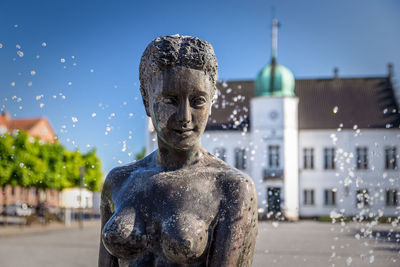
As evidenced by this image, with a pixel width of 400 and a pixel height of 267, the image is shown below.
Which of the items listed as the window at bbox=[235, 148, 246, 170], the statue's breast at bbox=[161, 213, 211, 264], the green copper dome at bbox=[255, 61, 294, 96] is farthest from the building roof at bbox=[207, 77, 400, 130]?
the statue's breast at bbox=[161, 213, 211, 264]

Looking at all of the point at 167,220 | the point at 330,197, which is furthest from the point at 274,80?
the point at 167,220

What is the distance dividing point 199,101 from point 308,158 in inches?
1935

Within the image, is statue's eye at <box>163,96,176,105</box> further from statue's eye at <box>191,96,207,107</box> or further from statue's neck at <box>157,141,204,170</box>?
statue's neck at <box>157,141,204,170</box>

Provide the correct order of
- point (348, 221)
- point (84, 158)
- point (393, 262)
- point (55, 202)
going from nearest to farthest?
1. point (393, 262)
2. point (348, 221)
3. point (84, 158)
4. point (55, 202)

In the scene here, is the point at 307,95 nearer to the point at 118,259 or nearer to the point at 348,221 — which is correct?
the point at 348,221

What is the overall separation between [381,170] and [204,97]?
161 ft

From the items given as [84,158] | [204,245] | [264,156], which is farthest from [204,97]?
[84,158]

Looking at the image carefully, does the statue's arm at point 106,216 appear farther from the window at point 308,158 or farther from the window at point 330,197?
the window at point 308,158

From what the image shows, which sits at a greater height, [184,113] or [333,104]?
[333,104]

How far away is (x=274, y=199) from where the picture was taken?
148ft

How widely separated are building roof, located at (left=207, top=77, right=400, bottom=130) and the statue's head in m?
45.9

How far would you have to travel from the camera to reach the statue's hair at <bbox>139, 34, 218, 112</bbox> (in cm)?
225

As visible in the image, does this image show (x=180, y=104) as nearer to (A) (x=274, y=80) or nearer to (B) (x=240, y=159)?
(A) (x=274, y=80)

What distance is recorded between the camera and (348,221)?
43500mm
